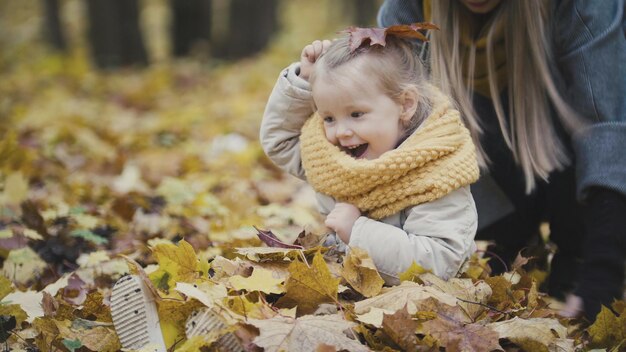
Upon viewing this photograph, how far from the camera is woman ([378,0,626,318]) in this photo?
2240 mm

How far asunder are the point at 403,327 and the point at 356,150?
0.64 meters

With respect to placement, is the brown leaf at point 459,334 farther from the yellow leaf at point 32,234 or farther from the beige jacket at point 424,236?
the yellow leaf at point 32,234

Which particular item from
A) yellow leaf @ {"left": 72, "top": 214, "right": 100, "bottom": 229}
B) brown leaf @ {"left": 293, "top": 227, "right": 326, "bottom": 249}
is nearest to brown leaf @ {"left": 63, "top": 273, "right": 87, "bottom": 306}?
yellow leaf @ {"left": 72, "top": 214, "right": 100, "bottom": 229}

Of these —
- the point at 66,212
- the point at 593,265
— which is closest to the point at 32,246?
the point at 66,212

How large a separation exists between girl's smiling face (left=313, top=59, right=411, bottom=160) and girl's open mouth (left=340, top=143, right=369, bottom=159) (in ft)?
0.06

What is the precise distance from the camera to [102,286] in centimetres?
225

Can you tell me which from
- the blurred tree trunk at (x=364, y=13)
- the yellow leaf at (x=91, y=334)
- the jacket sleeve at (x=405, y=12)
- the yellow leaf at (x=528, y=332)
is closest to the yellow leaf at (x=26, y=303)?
the yellow leaf at (x=91, y=334)

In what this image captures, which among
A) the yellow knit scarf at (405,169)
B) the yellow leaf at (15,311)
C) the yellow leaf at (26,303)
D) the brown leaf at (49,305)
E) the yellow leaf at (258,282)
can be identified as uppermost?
the yellow knit scarf at (405,169)

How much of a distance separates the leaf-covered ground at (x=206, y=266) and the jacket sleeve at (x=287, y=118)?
0.27 m

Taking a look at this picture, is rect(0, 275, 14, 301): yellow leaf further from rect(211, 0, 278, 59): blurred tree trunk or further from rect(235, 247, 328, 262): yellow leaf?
rect(211, 0, 278, 59): blurred tree trunk

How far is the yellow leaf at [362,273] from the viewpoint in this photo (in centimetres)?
180

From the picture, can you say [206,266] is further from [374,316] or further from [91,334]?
[374,316]

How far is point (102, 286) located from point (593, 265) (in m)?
1.67

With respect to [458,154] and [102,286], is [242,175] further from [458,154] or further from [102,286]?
[458,154]
